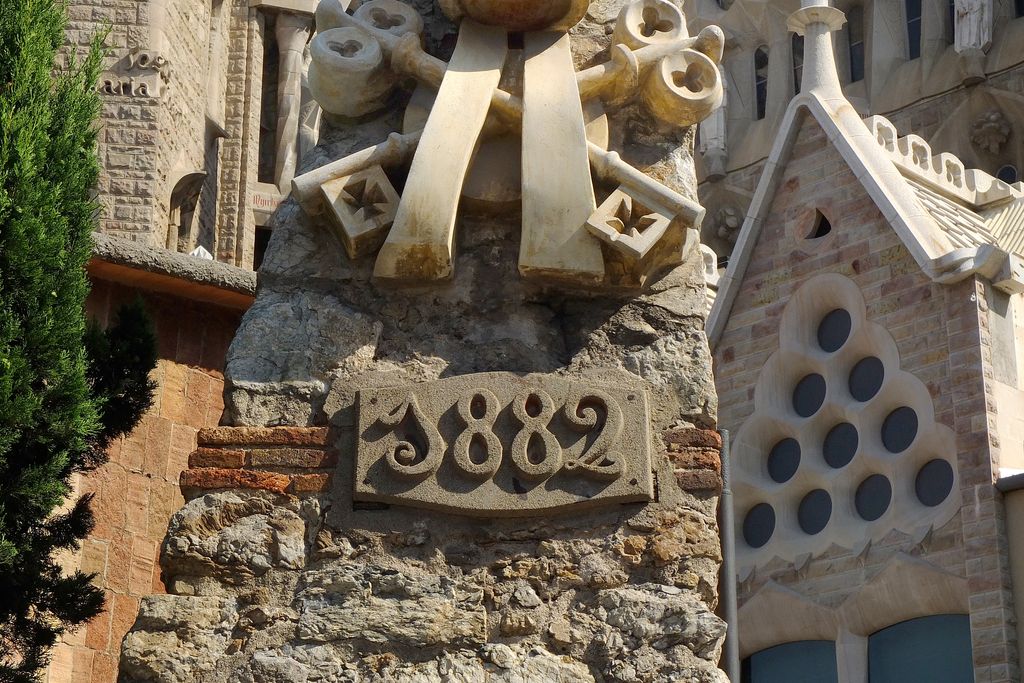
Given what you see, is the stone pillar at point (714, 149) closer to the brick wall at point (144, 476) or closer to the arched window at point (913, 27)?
the arched window at point (913, 27)

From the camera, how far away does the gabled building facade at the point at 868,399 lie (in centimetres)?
1595

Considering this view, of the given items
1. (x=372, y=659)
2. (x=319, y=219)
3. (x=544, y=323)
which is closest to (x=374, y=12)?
(x=319, y=219)

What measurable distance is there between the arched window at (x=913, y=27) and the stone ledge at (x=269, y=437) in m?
26.3

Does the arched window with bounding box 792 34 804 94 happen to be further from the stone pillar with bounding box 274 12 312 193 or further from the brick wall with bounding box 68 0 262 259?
the brick wall with bounding box 68 0 262 259

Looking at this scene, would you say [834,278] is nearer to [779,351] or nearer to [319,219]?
[779,351]

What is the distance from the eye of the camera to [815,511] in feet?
57.2

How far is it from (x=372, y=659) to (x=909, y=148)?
15.2 m

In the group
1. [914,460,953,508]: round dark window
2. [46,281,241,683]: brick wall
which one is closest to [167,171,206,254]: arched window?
[914,460,953,508]: round dark window

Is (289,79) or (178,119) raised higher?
(289,79)

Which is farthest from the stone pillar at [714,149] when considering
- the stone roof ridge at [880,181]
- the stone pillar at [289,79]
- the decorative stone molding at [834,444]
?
the decorative stone molding at [834,444]

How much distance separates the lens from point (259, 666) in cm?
430

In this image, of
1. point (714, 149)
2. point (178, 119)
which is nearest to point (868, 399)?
point (178, 119)

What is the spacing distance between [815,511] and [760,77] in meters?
15.4

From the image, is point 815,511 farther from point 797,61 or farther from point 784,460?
point 797,61
